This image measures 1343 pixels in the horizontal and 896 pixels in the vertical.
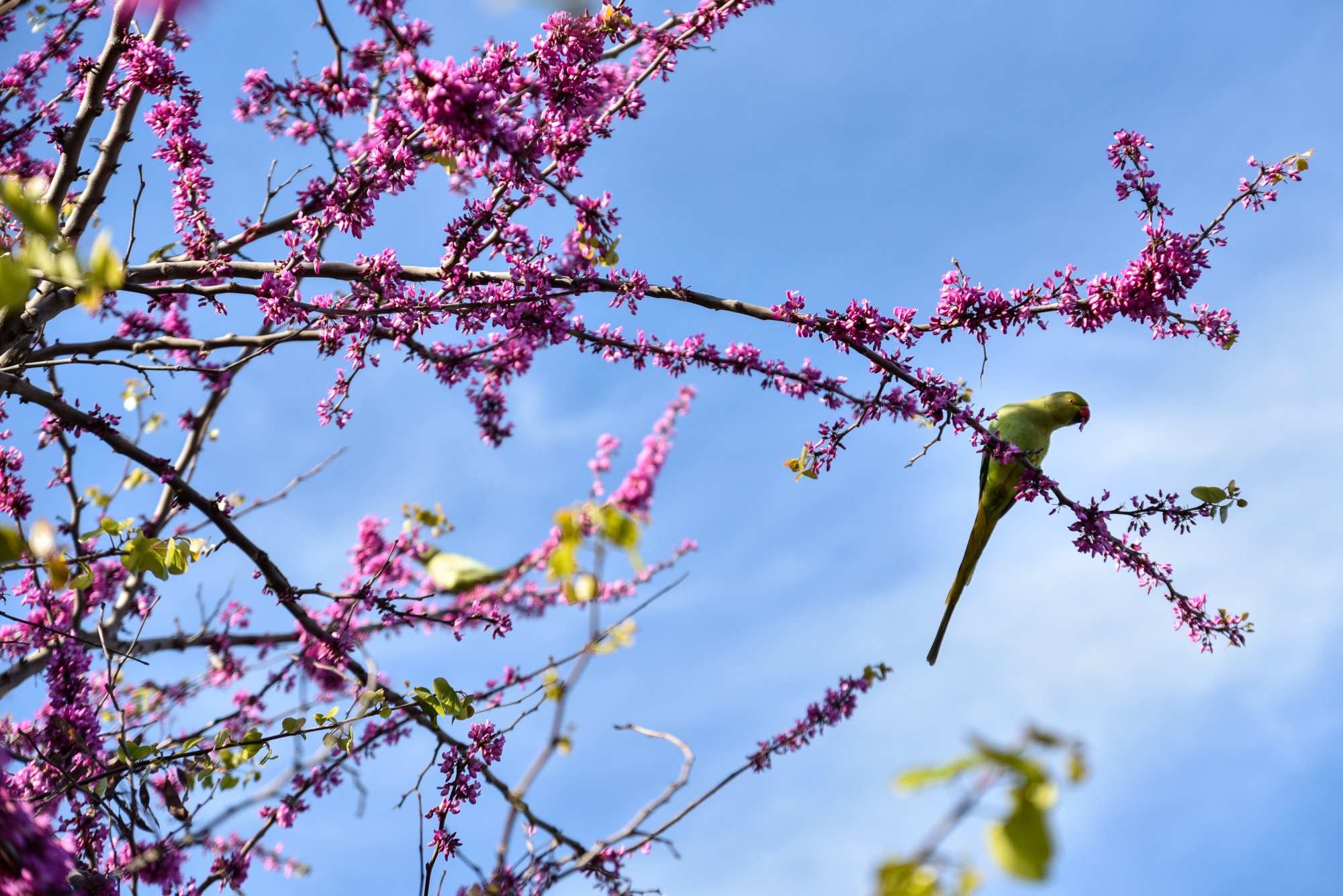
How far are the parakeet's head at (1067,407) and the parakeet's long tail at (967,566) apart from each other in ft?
3.00

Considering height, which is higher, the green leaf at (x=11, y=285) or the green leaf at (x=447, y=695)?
the green leaf at (x=447, y=695)

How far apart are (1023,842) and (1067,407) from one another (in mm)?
5148

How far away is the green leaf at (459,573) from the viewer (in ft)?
26.9

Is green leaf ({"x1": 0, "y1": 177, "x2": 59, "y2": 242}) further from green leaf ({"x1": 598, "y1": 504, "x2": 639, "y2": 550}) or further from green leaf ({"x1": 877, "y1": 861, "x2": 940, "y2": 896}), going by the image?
green leaf ({"x1": 877, "y1": 861, "x2": 940, "y2": 896})

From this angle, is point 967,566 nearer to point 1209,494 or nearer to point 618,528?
point 1209,494

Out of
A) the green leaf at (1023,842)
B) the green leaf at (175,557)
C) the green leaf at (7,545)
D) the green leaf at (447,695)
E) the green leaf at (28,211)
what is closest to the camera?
the green leaf at (1023,842)

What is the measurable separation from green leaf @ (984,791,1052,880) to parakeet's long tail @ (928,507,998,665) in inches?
141

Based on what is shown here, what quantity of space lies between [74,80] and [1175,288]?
503cm

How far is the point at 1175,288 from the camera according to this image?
3434 mm

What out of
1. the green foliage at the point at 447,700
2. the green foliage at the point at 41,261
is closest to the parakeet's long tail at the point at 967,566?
the green foliage at the point at 447,700

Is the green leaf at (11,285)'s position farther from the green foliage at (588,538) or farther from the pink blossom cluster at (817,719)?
the pink blossom cluster at (817,719)

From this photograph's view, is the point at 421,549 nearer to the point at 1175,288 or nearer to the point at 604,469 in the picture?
the point at 604,469

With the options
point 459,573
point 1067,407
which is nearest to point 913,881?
point 1067,407

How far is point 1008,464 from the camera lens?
4.19 m
